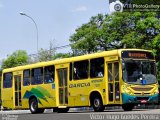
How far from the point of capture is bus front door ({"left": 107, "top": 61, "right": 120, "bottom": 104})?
22.8 metres

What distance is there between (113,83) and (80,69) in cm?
281

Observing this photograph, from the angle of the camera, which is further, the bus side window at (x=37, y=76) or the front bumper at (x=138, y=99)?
the bus side window at (x=37, y=76)

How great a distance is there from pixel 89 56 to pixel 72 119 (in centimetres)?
701

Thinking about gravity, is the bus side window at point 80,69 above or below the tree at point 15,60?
below

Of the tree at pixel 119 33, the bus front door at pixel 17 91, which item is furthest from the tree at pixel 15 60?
the bus front door at pixel 17 91

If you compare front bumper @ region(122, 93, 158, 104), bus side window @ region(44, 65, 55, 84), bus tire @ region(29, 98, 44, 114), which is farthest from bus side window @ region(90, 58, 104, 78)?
bus tire @ region(29, 98, 44, 114)

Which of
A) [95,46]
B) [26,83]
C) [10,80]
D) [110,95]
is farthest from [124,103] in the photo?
[95,46]

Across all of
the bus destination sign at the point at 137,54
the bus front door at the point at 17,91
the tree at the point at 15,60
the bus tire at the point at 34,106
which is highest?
the tree at the point at 15,60

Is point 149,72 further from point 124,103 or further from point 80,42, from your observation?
point 80,42

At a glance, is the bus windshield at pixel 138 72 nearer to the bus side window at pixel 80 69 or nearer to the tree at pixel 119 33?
the bus side window at pixel 80 69

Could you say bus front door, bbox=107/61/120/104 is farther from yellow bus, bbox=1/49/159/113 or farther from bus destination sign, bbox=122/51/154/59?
bus destination sign, bbox=122/51/154/59

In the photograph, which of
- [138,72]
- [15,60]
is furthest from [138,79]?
[15,60]

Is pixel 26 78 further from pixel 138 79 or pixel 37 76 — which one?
pixel 138 79

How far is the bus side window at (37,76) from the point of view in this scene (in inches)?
1121
